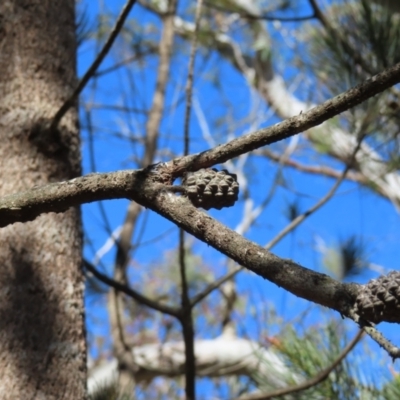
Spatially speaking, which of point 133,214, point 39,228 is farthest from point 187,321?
point 133,214

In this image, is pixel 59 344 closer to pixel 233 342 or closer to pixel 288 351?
pixel 288 351

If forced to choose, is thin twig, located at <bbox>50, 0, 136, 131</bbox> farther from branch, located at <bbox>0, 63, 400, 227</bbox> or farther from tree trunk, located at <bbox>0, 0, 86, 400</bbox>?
branch, located at <bbox>0, 63, 400, 227</bbox>

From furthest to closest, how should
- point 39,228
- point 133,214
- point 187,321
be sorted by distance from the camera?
1. point 133,214
2. point 187,321
3. point 39,228

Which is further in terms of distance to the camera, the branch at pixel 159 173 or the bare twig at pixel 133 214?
the bare twig at pixel 133 214

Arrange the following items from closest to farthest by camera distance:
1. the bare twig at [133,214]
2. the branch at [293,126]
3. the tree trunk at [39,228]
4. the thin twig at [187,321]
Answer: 1. the branch at [293,126]
2. the tree trunk at [39,228]
3. the thin twig at [187,321]
4. the bare twig at [133,214]

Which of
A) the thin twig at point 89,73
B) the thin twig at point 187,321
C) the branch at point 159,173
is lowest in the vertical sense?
the branch at point 159,173

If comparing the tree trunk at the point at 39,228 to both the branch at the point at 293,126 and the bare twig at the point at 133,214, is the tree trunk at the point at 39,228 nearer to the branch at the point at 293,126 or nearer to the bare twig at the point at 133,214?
the branch at the point at 293,126

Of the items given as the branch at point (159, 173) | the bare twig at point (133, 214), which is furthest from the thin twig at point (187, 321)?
the branch at point (159, 173)

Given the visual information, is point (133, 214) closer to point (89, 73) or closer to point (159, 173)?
point (89, 73)

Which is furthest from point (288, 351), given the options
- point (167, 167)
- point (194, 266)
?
point (194, 266)
